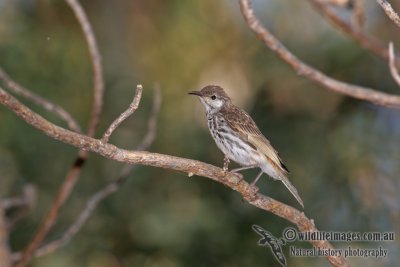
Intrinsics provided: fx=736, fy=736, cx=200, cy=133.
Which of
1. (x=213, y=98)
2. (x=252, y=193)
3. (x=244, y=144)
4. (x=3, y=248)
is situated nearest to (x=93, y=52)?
(x=213, y=98)

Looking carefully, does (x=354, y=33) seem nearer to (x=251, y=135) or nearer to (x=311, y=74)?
(x=311, y=74)

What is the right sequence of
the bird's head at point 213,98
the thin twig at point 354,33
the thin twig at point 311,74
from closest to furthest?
the thin twig at point 311,74
the thin twig at point 354,33
the bird's head at point 213,98

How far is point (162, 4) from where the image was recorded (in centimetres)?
712

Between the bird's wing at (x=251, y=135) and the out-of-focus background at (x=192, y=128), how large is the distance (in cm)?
102

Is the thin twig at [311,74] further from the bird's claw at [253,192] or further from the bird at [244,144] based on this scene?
the bird's claw at [253,192]

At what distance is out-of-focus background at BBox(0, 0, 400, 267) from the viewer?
6.25 metres

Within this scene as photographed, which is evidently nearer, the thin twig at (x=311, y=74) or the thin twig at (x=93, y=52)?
the thin twig at (x=311, y=74)

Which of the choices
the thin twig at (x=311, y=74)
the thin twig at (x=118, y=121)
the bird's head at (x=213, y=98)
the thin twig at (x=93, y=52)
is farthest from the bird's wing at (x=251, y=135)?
the thin twig at (x=118, y=121)

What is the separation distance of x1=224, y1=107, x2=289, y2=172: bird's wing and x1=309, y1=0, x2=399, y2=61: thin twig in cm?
98

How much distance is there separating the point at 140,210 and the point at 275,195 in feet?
3.81

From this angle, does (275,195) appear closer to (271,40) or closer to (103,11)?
(271,40)

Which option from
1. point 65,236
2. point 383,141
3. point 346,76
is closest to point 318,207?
point 383,141

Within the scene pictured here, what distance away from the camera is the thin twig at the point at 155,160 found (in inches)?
120

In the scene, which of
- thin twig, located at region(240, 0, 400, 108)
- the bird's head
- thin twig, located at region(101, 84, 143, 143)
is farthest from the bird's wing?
thin twig, located at region(101, 84, 143, 143)
